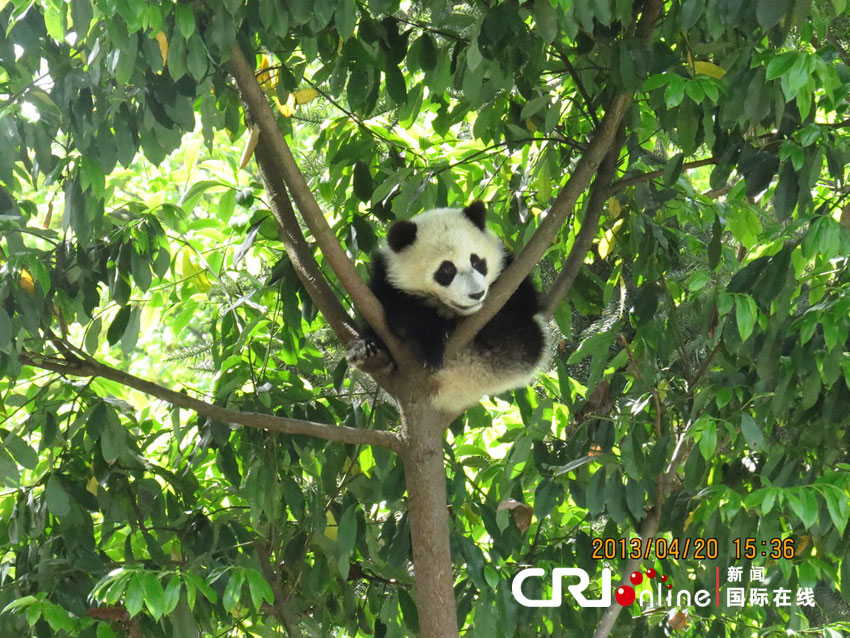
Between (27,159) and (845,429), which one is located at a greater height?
(27,159)

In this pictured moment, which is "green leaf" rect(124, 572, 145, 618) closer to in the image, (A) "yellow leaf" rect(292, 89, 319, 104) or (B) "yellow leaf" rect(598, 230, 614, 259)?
(A) "yellow leaf" rect(292, 89, 319, 104)

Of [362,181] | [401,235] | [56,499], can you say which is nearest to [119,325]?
[56,499]

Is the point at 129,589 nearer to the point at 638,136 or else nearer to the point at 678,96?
the point at 678,96

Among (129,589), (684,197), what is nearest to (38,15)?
(129,589)

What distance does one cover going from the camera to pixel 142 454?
12.6 ft

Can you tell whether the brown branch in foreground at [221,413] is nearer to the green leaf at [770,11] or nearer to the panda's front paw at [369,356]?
the panda's front paw at [369,356]

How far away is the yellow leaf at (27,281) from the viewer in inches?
116

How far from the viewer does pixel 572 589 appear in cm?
349

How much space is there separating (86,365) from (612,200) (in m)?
2.04

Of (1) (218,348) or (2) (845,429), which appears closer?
(2) (845,429)

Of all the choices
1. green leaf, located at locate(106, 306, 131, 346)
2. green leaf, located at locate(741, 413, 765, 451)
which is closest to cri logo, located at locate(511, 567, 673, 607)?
green leaf, located at locate(741, 413, 765, 451)

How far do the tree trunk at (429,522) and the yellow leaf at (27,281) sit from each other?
123cm

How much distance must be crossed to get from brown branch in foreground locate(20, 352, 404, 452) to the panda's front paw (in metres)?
0.26

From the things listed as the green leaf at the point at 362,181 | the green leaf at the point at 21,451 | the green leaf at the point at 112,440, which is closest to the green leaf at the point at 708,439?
the green leaf at the point at 362,181
